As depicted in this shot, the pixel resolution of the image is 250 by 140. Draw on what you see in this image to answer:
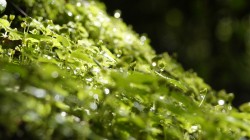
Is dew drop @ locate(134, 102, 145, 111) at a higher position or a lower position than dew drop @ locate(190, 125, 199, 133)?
lower

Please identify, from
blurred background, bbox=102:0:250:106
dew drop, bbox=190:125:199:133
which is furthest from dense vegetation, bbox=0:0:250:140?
blurred background, bbox=102:0:250:106

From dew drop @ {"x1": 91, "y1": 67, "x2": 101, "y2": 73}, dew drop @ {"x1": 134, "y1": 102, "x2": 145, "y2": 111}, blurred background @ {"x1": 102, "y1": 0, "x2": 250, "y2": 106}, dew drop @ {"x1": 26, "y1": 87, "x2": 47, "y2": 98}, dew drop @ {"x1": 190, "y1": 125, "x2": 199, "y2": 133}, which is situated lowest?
dew drop @ {"x1": 26, "y1": 87, "x2": 47, "y2": 98}

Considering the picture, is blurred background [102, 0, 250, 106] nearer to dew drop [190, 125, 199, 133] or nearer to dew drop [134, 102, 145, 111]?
dew drop [190, 125, 199, 133]

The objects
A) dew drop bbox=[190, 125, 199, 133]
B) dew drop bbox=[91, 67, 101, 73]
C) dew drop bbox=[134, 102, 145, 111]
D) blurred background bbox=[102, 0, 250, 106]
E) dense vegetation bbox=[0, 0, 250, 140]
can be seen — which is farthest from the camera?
blurred background bbox=[102, 0, 250, 106]

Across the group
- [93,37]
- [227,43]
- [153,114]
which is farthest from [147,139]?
[227,43]

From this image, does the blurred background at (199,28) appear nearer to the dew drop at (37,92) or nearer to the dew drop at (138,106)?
the dew drop at (138,106)

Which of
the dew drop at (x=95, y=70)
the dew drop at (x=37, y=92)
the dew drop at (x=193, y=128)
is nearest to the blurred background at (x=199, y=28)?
the dew drop at (x=95, y=70)

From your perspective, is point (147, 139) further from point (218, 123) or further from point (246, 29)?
point (246, 29)

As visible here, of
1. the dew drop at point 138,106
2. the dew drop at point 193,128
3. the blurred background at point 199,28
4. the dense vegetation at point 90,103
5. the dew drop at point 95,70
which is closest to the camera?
the dense vegetation at point 90,103

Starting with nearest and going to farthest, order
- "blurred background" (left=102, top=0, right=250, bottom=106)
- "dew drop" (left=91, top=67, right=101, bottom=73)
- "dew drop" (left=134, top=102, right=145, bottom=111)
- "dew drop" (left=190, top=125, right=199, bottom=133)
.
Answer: "dew drop" (left=134, top=102, right=145, bottom=111), "dew drop" (left=190, top=125, right=199, bottom=133), "dew drop" (left=91, top=67, right=101, bottom=73), "blurred background" (left=102, top=0, right=250, bottom=106)

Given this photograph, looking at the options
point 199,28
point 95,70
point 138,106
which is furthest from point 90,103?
point 199,28
